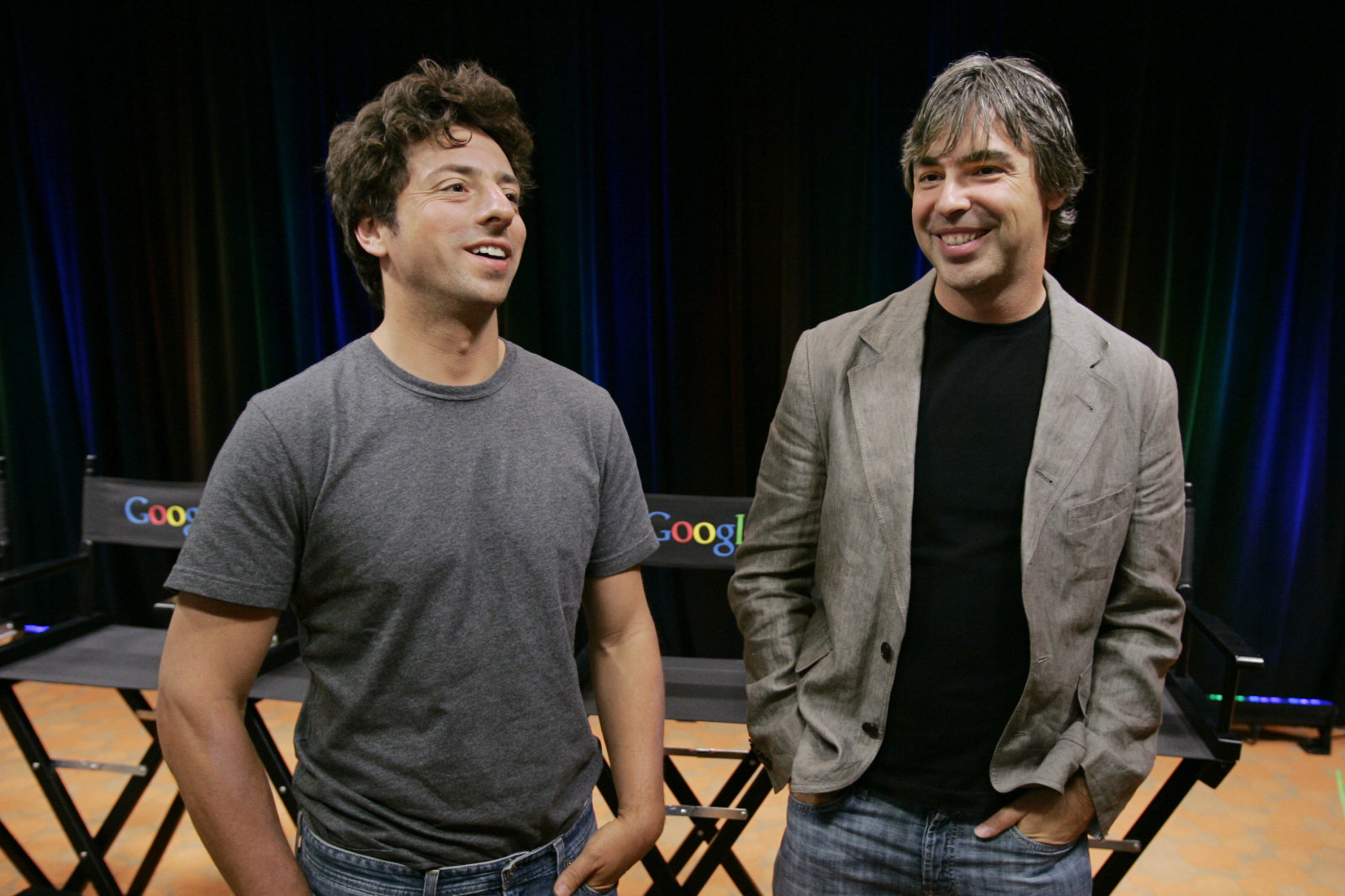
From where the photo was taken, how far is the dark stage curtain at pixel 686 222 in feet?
9.80

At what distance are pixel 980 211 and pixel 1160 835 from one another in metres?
2.31

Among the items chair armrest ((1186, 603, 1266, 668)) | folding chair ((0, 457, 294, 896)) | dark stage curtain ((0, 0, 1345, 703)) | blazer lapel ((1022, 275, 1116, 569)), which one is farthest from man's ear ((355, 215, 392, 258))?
dark stage curtain ((0, 0, 1345, 703))

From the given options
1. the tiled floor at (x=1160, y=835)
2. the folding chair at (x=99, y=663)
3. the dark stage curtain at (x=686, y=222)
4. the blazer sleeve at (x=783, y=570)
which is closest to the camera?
the blazer sleeve at (x=783, y=570)

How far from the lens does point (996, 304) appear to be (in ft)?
4.18

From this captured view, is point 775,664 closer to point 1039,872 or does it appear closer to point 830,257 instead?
point 1039,872

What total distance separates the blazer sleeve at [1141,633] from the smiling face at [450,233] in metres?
0.95

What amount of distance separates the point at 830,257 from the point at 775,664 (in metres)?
2.25

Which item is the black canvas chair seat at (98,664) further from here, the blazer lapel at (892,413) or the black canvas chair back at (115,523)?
the blazer lapel at (892,413)

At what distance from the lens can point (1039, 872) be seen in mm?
1233

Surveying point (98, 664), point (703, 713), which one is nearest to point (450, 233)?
point (703, 713)

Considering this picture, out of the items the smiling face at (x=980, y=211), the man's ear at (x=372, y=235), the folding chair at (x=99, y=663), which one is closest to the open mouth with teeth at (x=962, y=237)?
the smiling face at (x=980, y=211)

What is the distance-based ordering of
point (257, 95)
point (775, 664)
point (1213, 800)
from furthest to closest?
point (257, 95), point (1213, 800), point (775, 664)

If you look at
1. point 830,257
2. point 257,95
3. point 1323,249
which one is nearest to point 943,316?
point 830,257

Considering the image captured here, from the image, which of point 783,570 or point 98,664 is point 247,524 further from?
point 98,664
